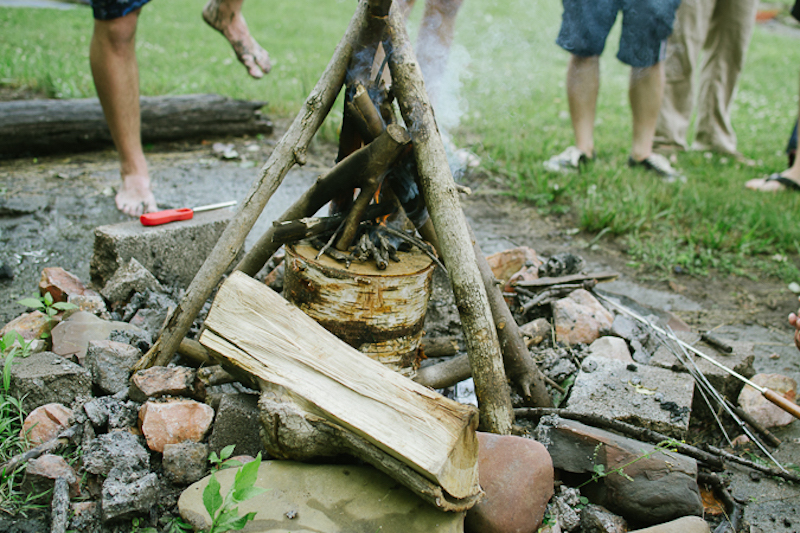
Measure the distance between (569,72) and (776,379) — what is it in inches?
115

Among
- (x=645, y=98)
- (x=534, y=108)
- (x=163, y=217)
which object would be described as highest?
(x=645, y=98)

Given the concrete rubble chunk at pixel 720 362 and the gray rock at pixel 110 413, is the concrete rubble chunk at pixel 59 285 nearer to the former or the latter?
the gray rock at pixel 110 413

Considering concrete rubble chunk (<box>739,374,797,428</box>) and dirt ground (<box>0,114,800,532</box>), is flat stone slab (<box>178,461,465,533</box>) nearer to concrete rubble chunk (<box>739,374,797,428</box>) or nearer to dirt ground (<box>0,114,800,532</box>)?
dirt ground (<box>0,114,800,532</box>)

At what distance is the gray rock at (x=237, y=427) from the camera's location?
6.05 feet

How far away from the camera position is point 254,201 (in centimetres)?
Result: 215

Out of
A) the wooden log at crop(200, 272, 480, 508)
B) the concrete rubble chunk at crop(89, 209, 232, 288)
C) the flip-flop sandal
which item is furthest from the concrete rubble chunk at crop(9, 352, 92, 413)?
the flip-flop sandal

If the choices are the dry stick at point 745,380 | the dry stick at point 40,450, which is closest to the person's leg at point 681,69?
the dry stick at point 745,380

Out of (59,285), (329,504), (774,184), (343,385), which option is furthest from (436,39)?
(774,184)

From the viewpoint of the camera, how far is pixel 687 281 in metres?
3.64

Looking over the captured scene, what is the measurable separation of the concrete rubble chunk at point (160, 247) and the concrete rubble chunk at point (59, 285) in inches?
5.1

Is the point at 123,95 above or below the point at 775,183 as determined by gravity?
above

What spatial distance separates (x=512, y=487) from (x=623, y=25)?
383 centimetres

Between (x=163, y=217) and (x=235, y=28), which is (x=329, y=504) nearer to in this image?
(x=163, y=217)

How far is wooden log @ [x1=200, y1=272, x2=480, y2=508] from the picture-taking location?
1.54 metres
